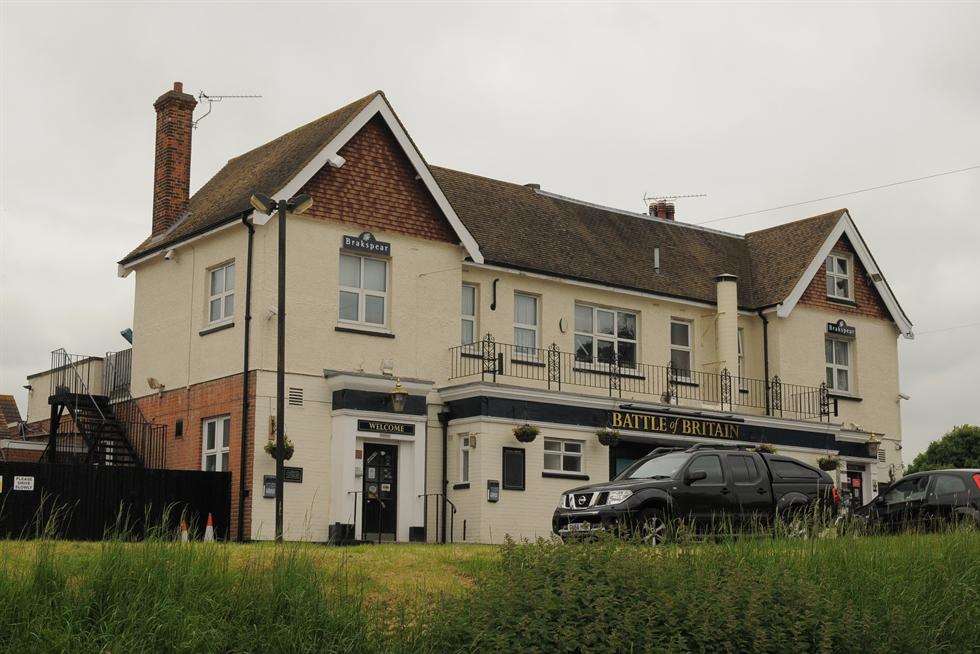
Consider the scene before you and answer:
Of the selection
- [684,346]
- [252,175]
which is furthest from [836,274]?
[252,175]

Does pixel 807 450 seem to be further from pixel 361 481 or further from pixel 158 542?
pixel 158 542

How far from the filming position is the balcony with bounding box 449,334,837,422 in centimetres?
3031

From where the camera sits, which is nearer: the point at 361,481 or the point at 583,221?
the point at 361,481

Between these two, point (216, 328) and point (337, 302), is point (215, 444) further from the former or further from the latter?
point (337, 302)

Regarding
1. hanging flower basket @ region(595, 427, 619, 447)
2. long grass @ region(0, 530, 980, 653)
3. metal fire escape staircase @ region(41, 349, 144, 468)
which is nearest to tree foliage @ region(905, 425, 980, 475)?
hanging flower basket @ region(595, 427, 619, 447)

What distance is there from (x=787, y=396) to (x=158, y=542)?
25003mm

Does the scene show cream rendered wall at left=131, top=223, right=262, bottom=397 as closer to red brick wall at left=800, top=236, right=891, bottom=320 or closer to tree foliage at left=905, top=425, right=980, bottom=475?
red brick wall at left=800, top=236, right=891, bottom=320

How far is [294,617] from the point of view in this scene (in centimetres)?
1284

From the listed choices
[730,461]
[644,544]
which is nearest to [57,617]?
[644,544]

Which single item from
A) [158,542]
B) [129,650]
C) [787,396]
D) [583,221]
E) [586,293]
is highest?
[583,221]

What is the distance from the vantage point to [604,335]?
110ft

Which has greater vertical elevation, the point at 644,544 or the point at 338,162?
the point at 338,162

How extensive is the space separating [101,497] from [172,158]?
1079cm

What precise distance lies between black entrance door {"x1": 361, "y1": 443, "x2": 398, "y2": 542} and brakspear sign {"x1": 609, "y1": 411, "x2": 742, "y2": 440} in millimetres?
5570
